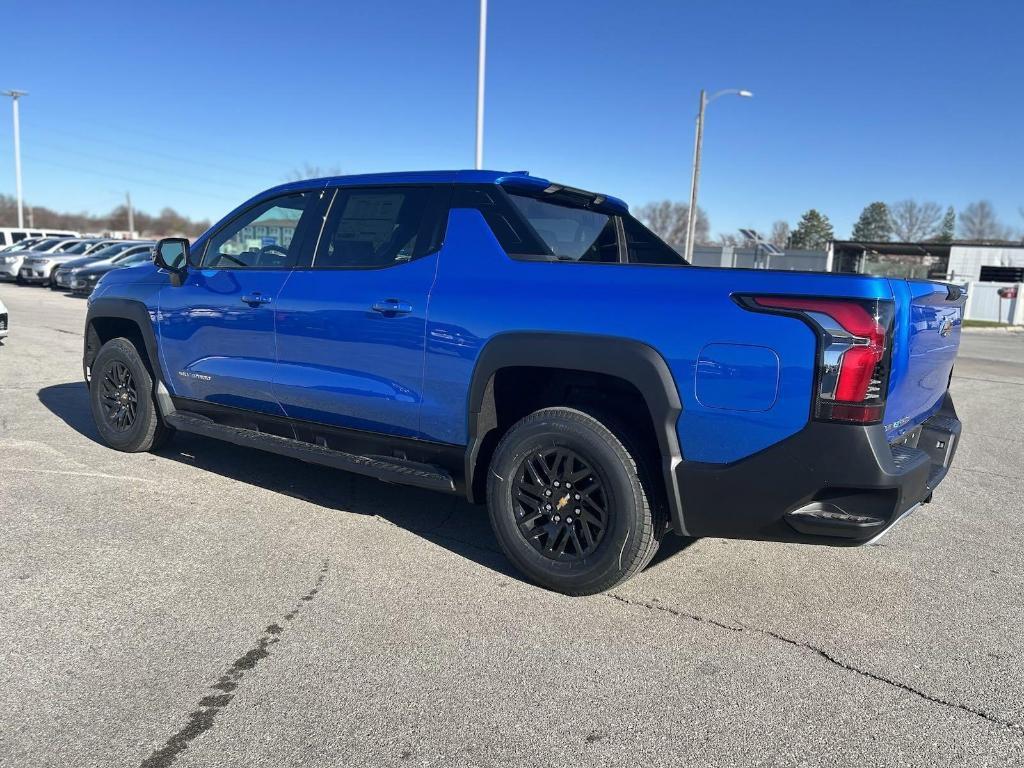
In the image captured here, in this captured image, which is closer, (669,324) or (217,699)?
(217,699)

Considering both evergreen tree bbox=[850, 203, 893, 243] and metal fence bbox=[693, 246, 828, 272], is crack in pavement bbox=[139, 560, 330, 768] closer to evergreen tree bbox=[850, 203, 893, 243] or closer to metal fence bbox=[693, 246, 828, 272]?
metal fence bbox=[693, 246, 828, 272]

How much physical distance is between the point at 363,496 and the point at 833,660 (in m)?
2.90

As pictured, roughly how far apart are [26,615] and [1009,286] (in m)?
37.3

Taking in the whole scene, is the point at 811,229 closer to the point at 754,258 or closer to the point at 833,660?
the point at 754,258

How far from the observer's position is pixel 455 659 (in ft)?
9.71

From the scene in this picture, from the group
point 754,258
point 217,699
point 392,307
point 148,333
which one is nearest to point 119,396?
point 148,333

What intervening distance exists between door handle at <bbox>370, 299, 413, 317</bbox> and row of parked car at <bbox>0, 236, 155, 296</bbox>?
62.5 ft

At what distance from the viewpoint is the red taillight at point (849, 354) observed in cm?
278

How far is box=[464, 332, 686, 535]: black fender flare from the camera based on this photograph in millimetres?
3117

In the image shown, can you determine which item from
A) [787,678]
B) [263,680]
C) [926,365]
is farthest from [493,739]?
[926,365]

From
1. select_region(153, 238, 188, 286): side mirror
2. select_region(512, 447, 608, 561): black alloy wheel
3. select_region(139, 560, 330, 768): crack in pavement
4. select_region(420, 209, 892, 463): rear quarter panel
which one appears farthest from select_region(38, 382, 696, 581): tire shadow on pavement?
select_region(153, 238, 188, 286): side mirror

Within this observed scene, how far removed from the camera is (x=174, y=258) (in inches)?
202

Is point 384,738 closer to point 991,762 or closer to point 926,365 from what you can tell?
point 991,762

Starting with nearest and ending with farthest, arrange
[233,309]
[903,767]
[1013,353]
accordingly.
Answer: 1. [903,767]
2. [233,309]
3. [1013,353]
